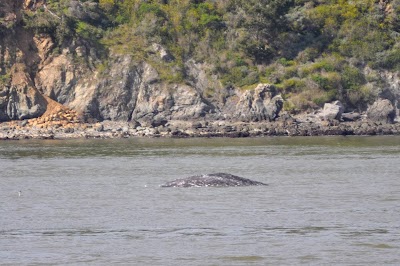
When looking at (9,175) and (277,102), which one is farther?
(277,102)

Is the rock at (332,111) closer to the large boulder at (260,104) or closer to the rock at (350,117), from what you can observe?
the rock at (350,117)

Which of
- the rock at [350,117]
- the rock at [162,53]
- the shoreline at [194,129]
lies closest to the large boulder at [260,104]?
the shoreline at [194,129]

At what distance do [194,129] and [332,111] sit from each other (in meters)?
10.2

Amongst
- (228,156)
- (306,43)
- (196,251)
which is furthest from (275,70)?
(196,251)

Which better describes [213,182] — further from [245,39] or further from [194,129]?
[245,39]

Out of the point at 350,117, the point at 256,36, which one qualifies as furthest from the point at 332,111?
the point at 256,36

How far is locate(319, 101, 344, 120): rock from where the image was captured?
242ft

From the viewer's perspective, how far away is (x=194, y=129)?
2837 inches

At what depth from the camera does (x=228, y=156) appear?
167 feet

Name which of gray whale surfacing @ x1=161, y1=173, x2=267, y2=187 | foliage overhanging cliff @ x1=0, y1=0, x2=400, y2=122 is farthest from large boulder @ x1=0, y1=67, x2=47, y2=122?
gray whale surfacing @ x1=161, y1=173, x2=267, y2=187

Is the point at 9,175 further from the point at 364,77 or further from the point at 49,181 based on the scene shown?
the point at 364,77

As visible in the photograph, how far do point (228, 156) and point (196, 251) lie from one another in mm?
29490

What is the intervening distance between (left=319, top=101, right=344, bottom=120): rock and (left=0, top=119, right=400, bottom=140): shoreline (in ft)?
2.86

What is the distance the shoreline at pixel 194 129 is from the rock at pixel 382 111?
1.15 m
